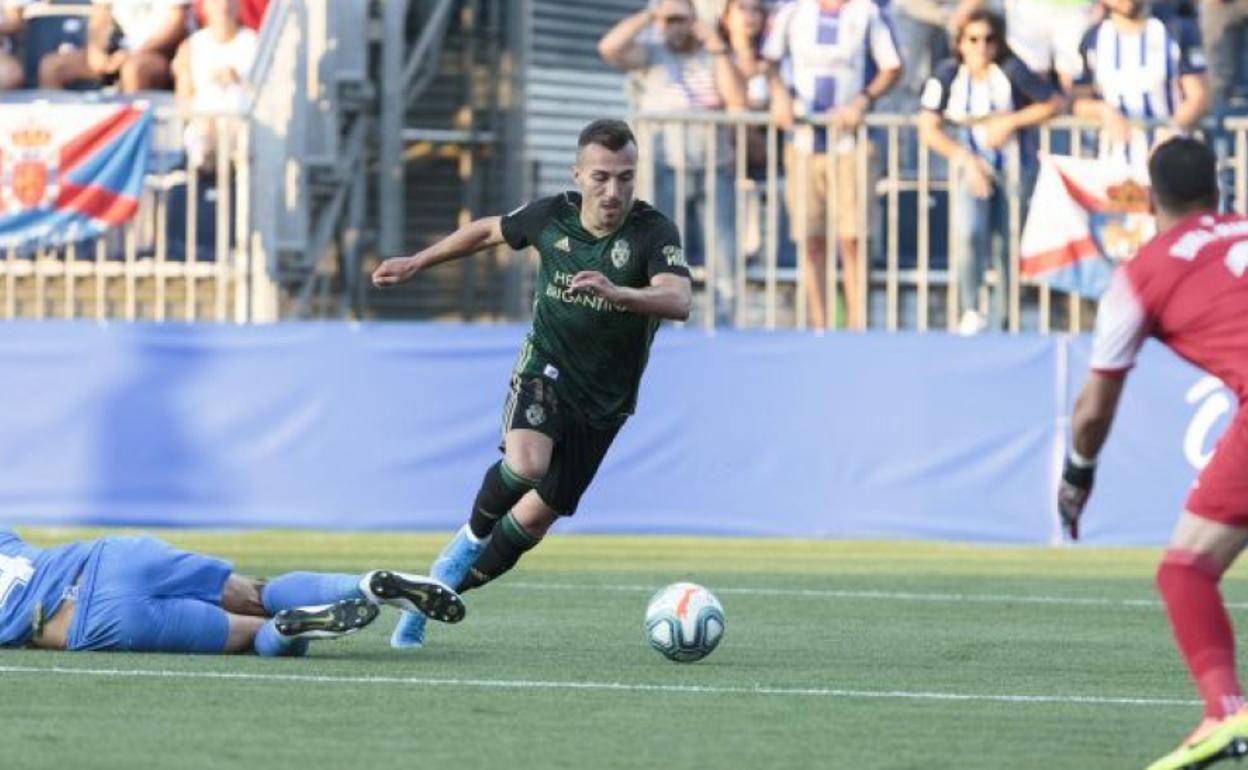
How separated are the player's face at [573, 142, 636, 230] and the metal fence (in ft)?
28.0

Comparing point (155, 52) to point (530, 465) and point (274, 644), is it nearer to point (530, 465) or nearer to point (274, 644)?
point (530, 465)

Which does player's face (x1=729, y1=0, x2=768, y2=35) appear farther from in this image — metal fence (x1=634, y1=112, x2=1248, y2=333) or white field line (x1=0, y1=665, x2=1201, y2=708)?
white field line (x1=0, y1=665, x2=1201, y2=708)

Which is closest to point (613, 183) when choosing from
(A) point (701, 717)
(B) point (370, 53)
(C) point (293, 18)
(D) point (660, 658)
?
(D) point (660, 658)

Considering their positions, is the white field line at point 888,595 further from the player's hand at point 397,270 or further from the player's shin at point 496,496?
the player's hand at point 397,270

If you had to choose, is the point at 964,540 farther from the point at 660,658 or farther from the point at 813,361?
the point at 660,658

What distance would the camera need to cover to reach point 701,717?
8.93 m

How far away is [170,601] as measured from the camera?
10375 mm

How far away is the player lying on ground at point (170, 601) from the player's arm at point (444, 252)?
54.1 inches

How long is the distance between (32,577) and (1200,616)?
4.34 meters

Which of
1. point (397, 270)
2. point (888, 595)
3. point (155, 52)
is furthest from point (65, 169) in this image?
point (397, 270)

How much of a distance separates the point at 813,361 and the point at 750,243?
6.22 ft

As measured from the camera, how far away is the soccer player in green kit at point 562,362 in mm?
11305

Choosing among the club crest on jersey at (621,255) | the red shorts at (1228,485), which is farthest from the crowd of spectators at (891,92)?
the red shorts at (1228,485)

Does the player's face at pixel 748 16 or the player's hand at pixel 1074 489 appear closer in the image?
the player's hand at pixel 1074 489
